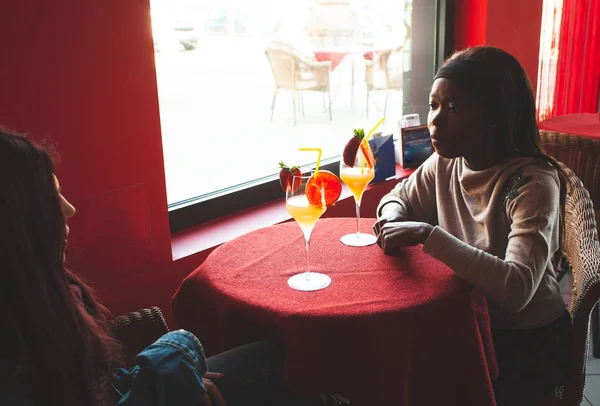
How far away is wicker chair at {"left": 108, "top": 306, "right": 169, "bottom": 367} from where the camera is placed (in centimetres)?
145

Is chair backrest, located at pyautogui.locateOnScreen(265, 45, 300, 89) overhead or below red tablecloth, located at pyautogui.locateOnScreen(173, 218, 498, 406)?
overhead

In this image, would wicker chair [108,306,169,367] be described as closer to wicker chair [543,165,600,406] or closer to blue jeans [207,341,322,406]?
blue jeans [207,341,322,406]

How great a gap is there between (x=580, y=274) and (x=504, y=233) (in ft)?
0.72

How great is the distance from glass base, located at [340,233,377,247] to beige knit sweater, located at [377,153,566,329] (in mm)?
228

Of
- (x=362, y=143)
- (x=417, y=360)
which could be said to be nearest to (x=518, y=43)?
(x=362, y=143)

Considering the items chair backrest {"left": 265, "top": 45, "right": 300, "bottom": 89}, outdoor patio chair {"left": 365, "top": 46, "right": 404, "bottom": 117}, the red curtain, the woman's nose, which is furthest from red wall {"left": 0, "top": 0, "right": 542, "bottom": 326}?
the red curtain

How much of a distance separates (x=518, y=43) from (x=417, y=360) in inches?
99.9

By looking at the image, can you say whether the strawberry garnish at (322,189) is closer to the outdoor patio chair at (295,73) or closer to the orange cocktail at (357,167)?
the orange cocktail at (357,167)

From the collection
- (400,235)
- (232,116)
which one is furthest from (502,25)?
(400,235)

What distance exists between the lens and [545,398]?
1576mm

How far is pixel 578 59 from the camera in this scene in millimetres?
4426

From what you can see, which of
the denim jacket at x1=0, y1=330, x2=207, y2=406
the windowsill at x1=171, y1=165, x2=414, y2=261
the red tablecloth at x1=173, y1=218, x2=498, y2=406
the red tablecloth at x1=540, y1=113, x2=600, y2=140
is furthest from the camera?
the red tablecloth at x1=540, y1=113, x2=600, y2=140

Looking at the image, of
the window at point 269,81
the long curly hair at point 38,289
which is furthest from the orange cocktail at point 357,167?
the long curly hair at point 38,289

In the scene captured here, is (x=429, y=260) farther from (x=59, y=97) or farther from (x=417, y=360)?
(x=59, y=97)
